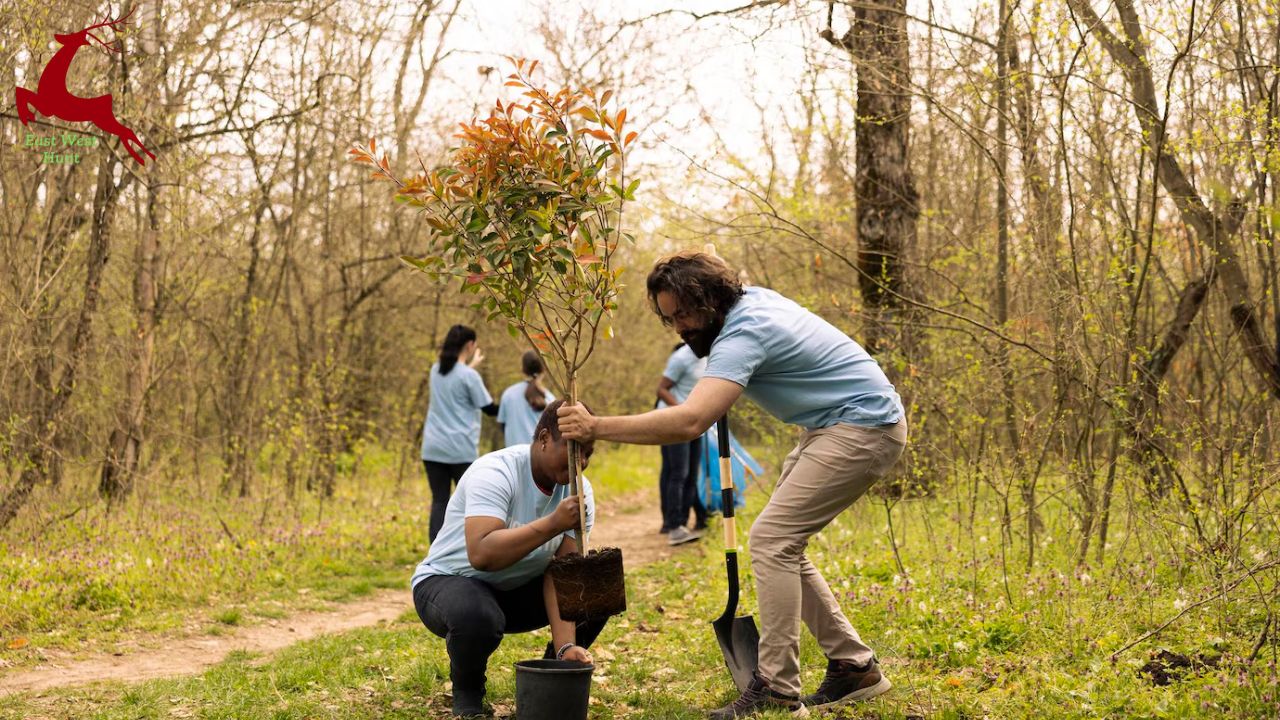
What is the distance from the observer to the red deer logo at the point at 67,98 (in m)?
7.38

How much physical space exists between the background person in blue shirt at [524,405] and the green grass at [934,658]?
3010mm

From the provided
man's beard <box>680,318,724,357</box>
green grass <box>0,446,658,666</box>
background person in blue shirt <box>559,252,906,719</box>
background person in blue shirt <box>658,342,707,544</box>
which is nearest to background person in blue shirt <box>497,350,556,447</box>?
background person in blue shirt <box>658,342,707,544</box>

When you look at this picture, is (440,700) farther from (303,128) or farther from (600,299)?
(303,128)

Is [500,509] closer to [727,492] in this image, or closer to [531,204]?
[727,492]

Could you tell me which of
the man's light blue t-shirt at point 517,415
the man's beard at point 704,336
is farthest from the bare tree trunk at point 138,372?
the man's beard at point 704,336

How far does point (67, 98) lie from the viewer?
7703mm

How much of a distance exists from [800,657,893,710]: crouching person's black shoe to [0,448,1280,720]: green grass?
2.4 inches

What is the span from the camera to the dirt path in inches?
209

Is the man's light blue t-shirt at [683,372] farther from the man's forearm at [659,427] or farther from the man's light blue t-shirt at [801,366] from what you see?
the man's forearm at [659,427]

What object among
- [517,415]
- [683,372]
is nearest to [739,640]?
[683,372]

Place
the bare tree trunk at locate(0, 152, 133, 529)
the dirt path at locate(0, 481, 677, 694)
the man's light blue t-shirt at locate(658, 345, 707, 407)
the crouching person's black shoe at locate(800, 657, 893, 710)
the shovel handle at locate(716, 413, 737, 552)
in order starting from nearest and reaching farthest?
1. the crouching person's black shoe at locate(800, 657, 893, 710)
2. the shovel handle at locate(716, 413, 737, 552)
3. the dirt path at locate(0, 481, 677, 694)
4. the bare tree trunk at locate(0, 152, 133, 529)
5. the man's light blue t-shirt at locate(658, 345, 707, 407)

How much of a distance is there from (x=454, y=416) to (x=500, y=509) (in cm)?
439

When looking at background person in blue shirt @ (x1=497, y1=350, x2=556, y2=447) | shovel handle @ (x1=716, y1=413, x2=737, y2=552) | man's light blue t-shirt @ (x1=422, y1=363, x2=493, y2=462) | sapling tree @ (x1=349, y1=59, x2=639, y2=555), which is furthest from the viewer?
background person in blue shirt @ (x1=497, y1=350, x2=556, y2=447)

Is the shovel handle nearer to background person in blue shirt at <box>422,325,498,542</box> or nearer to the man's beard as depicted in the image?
the man's beard
